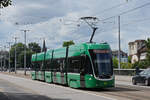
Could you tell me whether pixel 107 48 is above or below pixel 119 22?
below

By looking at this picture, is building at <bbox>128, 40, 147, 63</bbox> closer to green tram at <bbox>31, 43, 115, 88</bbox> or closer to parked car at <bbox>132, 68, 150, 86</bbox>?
parked car at <bbox>132, 68, 150, 86</bbox>

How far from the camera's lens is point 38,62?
34438 mm

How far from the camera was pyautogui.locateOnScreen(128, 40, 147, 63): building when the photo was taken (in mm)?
90812

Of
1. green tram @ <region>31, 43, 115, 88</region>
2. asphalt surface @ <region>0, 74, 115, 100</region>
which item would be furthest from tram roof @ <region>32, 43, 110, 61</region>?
asphalt surface @ <region>0, 74, 115, 100</region>

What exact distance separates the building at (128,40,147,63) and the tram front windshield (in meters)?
70.1

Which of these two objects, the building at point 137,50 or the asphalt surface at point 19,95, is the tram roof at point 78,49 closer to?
the asphalt surface at point 19,95

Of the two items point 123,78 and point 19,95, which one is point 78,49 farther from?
point 123,78

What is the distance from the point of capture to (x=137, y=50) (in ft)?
305

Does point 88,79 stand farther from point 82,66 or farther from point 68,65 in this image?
point 68,65

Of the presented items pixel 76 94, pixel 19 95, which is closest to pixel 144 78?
pixel 76 94

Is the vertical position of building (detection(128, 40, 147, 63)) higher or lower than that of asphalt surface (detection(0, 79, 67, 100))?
higher

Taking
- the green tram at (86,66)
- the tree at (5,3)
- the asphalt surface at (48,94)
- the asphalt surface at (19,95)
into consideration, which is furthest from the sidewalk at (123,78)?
the tree at (5,3)

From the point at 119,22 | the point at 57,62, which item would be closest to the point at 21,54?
the point at 119,22

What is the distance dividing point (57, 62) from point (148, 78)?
25.4ft
